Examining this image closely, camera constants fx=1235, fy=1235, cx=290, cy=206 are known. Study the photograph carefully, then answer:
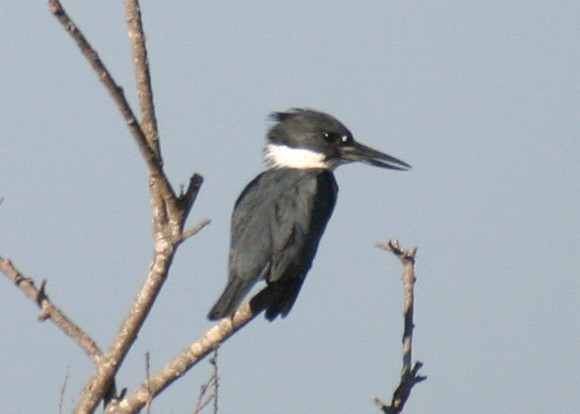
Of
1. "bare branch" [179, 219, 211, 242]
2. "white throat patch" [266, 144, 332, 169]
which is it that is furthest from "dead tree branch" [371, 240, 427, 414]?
"white throat patch" [266, 144, 332, 169]

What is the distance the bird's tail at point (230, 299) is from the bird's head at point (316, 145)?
1.59 metres

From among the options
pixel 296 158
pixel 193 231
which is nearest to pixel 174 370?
pixel 193 231

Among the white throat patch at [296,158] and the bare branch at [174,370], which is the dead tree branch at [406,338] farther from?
the white throat patch at [296,158]

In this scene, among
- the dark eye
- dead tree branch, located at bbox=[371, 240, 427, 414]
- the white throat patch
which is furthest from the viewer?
the dark eye

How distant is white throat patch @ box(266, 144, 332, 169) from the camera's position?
7074mm

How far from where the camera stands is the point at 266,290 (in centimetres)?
568

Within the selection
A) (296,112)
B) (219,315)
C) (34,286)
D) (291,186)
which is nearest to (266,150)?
(296,112)

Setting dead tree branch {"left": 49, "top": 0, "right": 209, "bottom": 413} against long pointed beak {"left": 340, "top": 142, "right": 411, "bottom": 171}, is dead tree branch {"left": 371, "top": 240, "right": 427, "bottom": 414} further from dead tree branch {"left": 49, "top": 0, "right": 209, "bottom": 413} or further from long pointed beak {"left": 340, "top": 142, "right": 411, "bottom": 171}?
long pointed beak {"left": 340, "top": 142, "right": 411, "bottom": 171}

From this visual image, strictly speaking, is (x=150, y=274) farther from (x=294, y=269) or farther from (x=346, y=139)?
(x=346, y=139)

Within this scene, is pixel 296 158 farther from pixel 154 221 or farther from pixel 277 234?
pixel 154 221

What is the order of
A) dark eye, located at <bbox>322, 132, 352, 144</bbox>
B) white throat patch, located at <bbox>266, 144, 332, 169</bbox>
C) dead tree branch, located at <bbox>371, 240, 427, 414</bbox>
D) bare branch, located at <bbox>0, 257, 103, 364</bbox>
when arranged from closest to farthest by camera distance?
dead tree branch, located at <bbox>371, 240, 427, 414</bbox>, bare branch, located at <bbox>0, 257, 103, 364</bbox>, white throat patch, located at <bbox>266, 144, 332, 169</bbox>, dark eye, located at <bbox>322, 132, 352, 144</bbox>

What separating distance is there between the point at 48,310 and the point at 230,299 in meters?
1.01

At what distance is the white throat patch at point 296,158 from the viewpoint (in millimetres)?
7074

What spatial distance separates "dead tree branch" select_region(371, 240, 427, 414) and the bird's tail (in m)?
1.23
